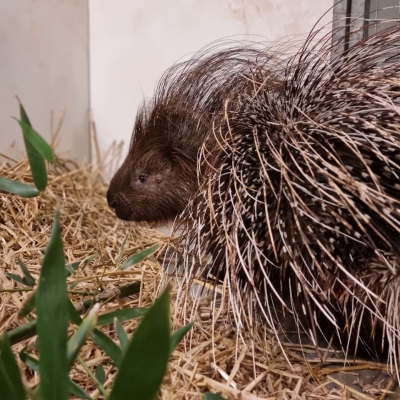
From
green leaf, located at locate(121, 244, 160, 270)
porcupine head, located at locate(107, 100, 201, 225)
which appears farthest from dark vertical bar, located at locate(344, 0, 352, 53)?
green leaf, located at locate(121, 244, 160, 270)

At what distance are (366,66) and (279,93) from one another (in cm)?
20

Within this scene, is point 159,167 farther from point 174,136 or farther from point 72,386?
point 72,386

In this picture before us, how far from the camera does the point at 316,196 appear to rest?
87 cm

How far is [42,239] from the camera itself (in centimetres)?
139

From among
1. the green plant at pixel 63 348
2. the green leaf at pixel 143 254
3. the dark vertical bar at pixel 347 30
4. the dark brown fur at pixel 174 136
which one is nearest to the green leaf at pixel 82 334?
the green plant at pixel 63 348

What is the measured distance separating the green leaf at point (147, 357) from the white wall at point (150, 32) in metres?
1.18

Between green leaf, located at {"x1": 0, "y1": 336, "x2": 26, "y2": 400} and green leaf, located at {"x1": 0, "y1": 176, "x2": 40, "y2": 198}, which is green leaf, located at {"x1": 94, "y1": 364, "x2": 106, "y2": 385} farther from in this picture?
green leaf, located at {"x1": 0, "y1": 176, "x2": 40, "y2": 198}

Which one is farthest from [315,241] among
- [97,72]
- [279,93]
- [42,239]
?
[97,72]

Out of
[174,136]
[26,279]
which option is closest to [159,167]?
[174,136]

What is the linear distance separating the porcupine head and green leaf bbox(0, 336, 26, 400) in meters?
0.79

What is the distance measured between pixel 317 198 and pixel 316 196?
0.02m

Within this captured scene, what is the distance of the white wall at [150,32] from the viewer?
4.87ft

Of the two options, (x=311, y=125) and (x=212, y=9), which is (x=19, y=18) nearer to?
(x=212, y=9)

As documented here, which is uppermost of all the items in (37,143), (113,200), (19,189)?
(37,143)
